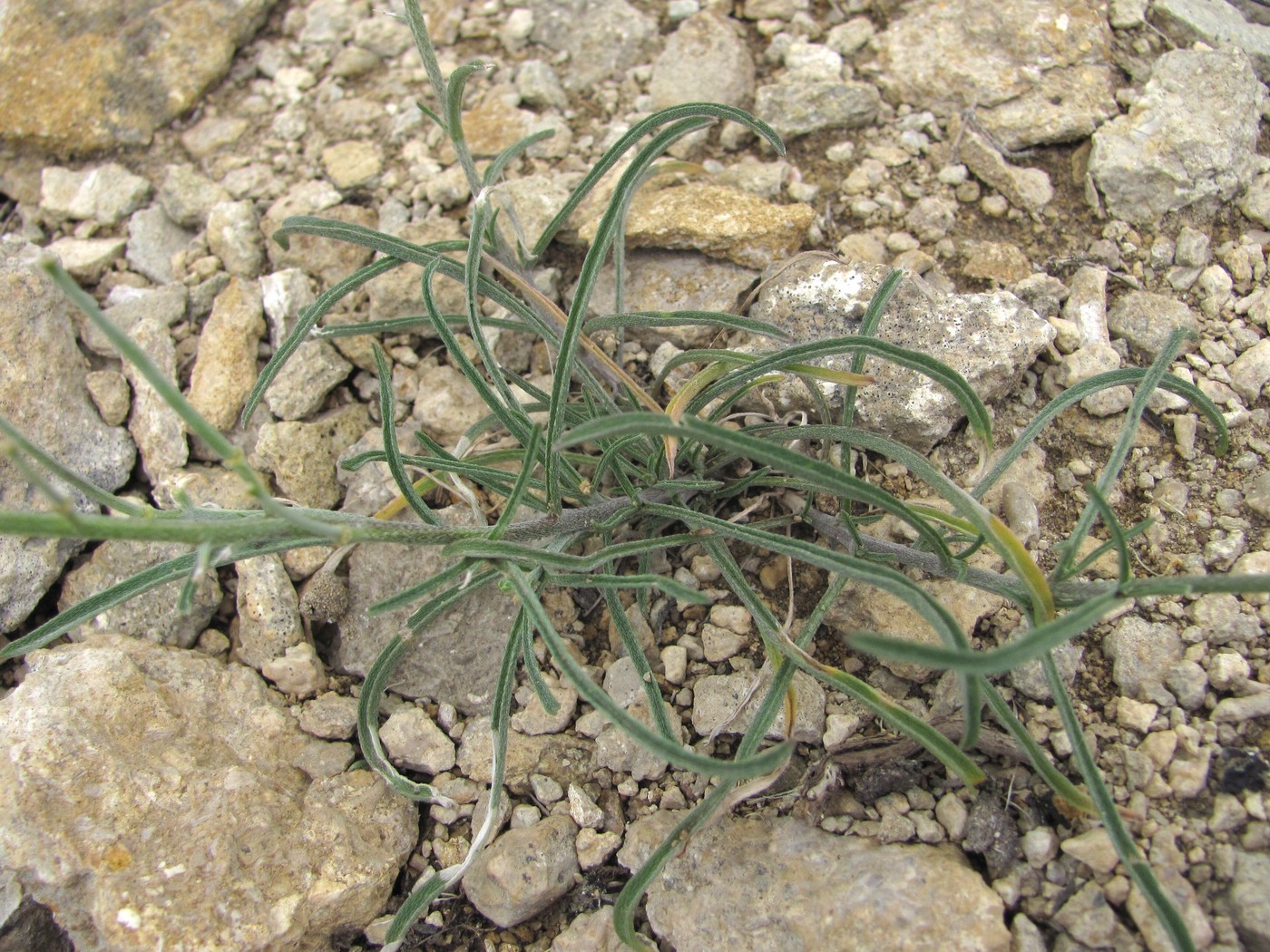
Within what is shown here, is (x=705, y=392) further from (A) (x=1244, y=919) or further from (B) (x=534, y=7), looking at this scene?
(B) (x=534, y=7)

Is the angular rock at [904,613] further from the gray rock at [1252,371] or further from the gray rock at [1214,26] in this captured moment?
the gray rock at [1214,26]

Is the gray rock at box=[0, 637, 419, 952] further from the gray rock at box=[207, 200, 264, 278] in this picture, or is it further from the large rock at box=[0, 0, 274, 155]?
the large rock at box=[0, 0, 274, 155]

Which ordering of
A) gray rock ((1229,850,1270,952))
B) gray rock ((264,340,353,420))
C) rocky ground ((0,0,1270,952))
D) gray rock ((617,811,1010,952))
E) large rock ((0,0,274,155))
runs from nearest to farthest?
gray rock ((1229,850,1270,952)), gray rock ((617,811,1010,952)), rocky ground ((0,0,1270,952)), gray rock ((264,340,353,420)), large rock ((0,0,274,155))

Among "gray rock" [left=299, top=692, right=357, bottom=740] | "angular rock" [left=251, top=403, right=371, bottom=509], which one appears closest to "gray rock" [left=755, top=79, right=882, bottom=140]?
"angular rock" [left=251, top=403, right=371, bottom=509]

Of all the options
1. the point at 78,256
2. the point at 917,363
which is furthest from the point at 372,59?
the point at 917,363

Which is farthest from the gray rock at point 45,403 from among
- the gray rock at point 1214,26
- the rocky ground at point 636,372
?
the gray rock at point 1214,26

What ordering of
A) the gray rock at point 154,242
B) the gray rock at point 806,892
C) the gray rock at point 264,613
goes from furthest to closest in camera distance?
the gray rock at point 154,242 → the gray rock at point 264,613 → the gray rock at point 806,892
